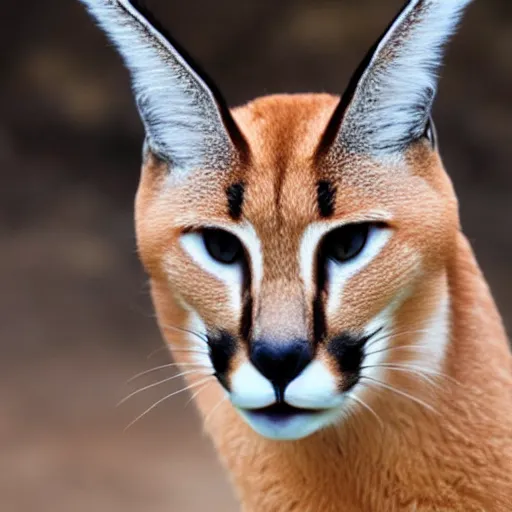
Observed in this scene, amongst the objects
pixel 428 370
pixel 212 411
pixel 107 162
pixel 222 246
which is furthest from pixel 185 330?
pixel 107 162

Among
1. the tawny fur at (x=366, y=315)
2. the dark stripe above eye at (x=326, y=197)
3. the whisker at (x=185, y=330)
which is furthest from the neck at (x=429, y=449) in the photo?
the dark stripe above eye at (x=326, y=197)

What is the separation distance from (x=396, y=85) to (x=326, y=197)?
0.80ft

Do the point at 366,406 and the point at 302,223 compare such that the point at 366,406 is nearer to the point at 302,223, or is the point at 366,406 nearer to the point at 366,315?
the point at 366,315

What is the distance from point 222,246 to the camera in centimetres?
227

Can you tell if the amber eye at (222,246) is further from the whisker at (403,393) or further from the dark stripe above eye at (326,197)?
the whisker at (403,393)

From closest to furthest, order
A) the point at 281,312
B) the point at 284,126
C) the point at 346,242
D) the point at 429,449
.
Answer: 1. the point at 281,312
2. the point at 346,242
3. the point at 284,126
4. the point at 429,449

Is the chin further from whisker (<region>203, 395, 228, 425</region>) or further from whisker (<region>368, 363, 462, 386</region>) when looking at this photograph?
whisker (<region>203, 395, 228, 425</region>)

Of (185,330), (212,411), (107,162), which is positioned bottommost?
(107,162)

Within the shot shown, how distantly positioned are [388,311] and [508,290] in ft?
15.7

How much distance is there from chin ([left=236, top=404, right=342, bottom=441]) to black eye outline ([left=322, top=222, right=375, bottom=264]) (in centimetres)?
26

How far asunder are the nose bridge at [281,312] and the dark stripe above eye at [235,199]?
0.14 m

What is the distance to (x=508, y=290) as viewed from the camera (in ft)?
22.7

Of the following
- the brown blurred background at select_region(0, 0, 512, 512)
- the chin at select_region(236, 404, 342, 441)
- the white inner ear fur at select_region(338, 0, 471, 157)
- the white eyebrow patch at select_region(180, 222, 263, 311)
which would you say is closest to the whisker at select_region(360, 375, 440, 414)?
the chin at select_region(236, 404, 342, 441)

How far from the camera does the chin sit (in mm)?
2174
